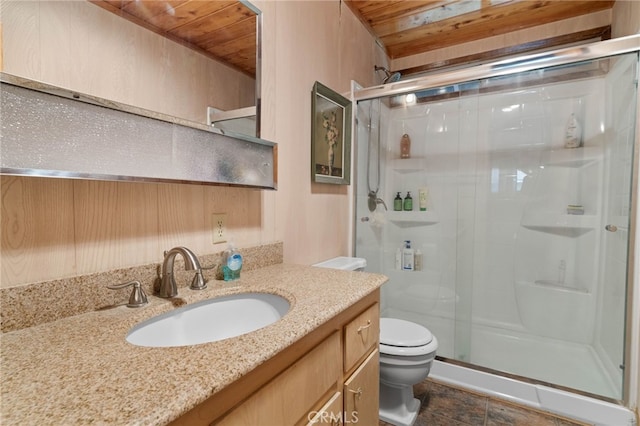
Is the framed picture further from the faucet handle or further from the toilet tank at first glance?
the faucet handle

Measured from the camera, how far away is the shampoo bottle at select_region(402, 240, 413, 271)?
255 cm

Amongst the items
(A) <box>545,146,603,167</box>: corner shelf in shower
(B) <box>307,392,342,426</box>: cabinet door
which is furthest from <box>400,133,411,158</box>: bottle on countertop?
(B) <box>307,392,342,426</box>: cabinet door

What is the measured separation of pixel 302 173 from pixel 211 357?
46.2 inches

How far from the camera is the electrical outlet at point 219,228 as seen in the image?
3.73ft

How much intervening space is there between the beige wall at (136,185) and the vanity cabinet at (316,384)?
1.75 feet

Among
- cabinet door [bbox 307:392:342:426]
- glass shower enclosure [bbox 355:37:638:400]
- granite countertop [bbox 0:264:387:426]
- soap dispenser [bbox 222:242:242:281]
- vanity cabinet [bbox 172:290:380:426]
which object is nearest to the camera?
granite countertop [bbox 0:264:387:426]

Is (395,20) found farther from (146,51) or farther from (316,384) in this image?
(316,384)

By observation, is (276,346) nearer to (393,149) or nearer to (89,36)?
(89,36)

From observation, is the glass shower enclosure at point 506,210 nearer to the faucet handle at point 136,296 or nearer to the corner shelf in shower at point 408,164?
the corner shelf in shower at point 408,164

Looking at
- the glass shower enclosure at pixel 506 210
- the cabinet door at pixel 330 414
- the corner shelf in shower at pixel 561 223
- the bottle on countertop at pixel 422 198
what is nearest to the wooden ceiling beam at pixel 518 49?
the glass shower enclosure at pixel 506 210

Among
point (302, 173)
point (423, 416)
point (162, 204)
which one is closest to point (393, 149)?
point (302, 173)

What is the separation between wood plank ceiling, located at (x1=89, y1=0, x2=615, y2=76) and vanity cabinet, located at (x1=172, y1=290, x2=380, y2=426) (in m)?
0.99

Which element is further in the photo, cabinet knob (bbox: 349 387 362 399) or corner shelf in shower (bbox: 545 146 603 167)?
corner shelf in shower (bbox: 545 146 603 167)

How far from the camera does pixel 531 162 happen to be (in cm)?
231
